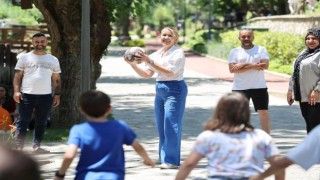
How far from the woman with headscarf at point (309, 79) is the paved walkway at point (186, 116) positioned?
64cm

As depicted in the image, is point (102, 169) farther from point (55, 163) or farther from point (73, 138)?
point (55, 163)

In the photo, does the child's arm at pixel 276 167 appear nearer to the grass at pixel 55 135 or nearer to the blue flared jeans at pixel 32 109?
the blue flared jeans at pixel 32 109

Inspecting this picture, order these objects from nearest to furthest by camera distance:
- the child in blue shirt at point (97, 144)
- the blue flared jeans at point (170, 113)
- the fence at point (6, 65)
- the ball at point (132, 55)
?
the child in blue shirt at point (97, 144) < the ball at point (132, 55) < the blue flared jeans at point (170, 113) < the fence at point (6, 65)

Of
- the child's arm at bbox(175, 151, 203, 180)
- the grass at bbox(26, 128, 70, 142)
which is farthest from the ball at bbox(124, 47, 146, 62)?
the child's arm at bbox(175, 151, 203, 180)

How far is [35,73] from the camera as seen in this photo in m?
10.3

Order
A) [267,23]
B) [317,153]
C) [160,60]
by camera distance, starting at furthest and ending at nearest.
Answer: [267,23], [160,60], [317,153]

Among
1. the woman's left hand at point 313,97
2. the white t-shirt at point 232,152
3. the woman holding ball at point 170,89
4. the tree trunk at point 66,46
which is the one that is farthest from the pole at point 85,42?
the white t-shirt at point 232,152

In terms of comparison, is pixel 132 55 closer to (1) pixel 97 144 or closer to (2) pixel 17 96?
(2) pixel 17 96

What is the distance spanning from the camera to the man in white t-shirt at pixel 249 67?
10203 millimetres

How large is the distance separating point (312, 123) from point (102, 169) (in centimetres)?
492

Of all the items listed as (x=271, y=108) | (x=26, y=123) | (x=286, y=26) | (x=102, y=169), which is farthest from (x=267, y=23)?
(x=102, y=169)

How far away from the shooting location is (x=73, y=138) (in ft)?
16.4

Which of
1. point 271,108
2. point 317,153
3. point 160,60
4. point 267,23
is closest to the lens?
point 317,153

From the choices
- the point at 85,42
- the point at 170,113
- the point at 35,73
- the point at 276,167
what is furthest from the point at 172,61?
the point at 276,167
